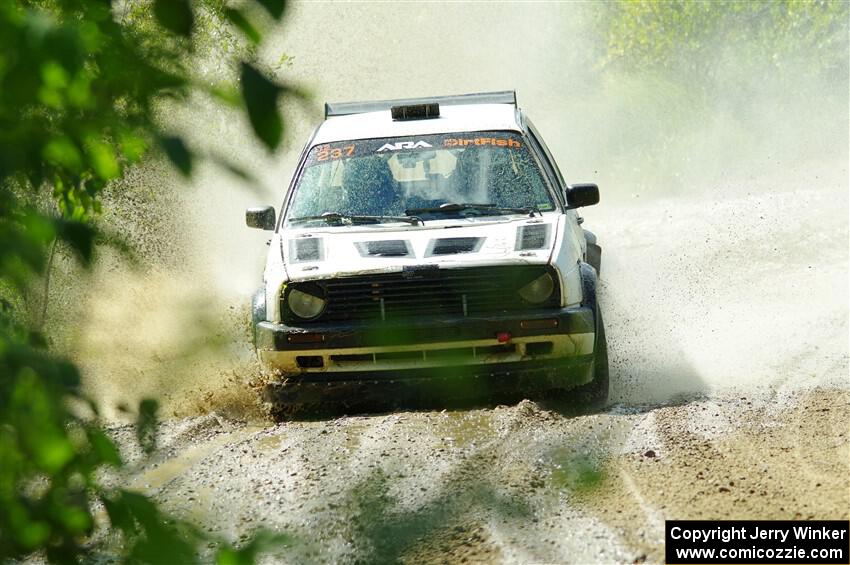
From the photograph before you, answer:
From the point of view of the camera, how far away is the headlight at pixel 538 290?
249 inches

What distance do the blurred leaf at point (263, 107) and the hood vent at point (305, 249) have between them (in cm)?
525

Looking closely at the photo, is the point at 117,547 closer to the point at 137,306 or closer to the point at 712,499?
the point at 712,499

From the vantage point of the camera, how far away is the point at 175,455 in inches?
223

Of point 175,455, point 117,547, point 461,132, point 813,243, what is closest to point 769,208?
point 813,243

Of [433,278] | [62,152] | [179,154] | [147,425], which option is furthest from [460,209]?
[179,154]

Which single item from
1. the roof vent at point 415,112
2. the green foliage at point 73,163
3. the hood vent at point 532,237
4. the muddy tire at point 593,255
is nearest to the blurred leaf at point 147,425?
the green foliage at point 73,163

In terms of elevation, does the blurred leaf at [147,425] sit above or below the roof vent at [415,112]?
below

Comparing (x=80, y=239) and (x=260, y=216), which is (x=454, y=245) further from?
(x=80, y=239)

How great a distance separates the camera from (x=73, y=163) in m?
1.44

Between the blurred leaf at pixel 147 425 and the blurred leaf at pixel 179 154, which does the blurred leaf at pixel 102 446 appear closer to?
the blurred leaf at pixel 147 425

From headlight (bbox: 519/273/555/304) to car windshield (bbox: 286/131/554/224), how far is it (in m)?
0.75

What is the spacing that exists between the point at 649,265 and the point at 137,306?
288 inches

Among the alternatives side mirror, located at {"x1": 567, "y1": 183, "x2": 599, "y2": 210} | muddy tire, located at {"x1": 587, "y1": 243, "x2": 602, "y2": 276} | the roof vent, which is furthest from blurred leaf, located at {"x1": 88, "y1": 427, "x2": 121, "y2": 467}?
muddy tire, located at {"x1": 587, "y1": 243, "x2": 602, "y2": 276}

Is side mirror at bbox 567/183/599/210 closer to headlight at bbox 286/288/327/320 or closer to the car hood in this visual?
the car hood
